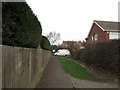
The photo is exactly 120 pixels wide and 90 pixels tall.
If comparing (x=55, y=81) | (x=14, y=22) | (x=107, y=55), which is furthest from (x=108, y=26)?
(x=14, y=22)

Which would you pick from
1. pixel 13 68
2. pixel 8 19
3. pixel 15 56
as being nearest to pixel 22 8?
pixel 8 19

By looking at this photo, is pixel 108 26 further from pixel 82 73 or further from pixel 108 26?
pixel 82 73

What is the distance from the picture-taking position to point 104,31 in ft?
106

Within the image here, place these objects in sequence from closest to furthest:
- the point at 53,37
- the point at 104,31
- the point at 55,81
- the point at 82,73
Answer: the point at 55,81, the point at 82,73, the point at 104,31, the point at 53,37

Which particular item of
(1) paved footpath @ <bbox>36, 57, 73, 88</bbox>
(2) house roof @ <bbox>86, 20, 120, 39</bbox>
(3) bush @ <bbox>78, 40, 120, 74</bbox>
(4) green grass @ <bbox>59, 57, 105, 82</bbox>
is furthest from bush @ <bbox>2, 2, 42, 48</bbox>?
(2) house roof @ <bbox>86, 20, 120, 39</bbox>

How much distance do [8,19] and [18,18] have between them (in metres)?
0.56

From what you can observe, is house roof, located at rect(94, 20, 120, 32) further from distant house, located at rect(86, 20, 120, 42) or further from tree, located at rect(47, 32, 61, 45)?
tree, located at rect(47, 32, 61, 45)

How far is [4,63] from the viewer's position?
3.55 meters

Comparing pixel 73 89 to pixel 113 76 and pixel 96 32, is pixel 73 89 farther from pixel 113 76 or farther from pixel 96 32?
pixel 96 32

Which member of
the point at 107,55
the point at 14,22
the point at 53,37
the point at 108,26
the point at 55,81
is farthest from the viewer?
the point at 53,37

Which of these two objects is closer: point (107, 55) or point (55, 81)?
point (55, 81)

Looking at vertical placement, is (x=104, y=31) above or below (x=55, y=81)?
above

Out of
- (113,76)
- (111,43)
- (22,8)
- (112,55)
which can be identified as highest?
(22,8)

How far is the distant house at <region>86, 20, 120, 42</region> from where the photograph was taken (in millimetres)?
32094
